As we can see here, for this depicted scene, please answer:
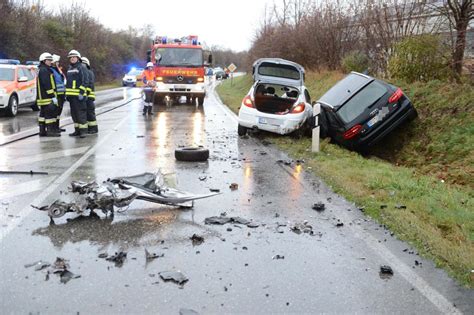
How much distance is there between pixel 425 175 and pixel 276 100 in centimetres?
599

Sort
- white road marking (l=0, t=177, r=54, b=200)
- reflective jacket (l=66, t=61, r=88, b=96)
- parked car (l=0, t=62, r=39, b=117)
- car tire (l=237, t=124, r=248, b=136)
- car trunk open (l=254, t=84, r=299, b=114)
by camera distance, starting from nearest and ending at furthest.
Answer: white road marking (l=0, t=177, r=54, b=200) → reflective jacket (l=66, t=61, r=88, b=96) → car tire (l=237, t=124, r=248, b=136) → car trunk open (l=254, t=84, r=299, b=114) → parked car (l=0, t=62, r=39, b=117)

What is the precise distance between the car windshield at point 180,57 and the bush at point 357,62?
264 inches

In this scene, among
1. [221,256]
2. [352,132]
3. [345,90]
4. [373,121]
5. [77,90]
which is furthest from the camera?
[77,90]

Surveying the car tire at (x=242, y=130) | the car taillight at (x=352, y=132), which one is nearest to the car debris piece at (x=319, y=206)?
the car taillight at (x=352, y=132)

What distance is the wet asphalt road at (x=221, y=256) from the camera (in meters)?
3.65

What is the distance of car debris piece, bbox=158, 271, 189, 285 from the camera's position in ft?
13.1

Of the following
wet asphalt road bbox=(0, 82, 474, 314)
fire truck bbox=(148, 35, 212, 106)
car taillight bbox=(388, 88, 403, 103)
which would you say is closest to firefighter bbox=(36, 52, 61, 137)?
wet asphalt road bbox=(0, 82, 474, 314)

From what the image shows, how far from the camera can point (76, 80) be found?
40.1 feet

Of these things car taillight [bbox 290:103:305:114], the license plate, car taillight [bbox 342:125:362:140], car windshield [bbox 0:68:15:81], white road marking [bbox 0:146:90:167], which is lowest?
white road marking [bbox 0:146:90:167]

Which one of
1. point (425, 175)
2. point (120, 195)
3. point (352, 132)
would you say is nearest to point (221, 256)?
point (120, 195)

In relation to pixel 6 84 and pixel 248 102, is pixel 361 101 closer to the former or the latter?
pixel 248 102

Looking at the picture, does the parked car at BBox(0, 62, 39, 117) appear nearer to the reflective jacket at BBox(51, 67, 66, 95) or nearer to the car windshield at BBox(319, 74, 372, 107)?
the reflective jacket at BBox(51, 67, 66, 95)

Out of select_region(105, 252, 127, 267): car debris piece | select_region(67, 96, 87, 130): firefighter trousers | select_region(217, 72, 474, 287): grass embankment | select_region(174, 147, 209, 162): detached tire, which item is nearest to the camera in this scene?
select_region(105, 252, 127, 267): car debris piece

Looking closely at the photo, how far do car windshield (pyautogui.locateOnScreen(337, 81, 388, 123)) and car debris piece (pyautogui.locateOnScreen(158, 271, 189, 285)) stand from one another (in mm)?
7398
